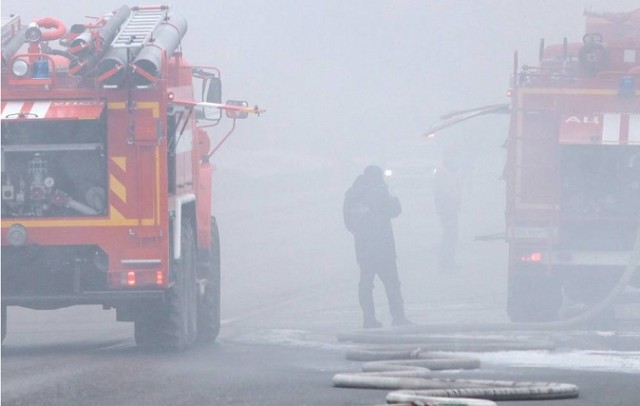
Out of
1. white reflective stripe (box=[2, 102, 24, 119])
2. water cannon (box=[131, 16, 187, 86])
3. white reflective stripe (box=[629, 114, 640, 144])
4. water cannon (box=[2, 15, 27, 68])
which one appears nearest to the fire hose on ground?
white reflective stripe (box=[629, 114, 640, 144])

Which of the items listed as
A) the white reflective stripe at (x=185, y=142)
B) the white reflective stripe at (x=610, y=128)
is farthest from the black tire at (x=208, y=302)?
the white reflective stripe at (x=610, y=128)

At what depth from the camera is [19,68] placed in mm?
9258

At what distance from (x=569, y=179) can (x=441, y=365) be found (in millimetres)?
5712

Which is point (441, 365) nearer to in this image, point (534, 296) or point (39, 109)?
point (39, 109)

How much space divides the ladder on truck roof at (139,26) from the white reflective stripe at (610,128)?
5.05 meters

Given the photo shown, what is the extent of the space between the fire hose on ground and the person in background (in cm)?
666

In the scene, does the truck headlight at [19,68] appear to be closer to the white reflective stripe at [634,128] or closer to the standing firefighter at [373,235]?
the standing firefighter at [373,235]

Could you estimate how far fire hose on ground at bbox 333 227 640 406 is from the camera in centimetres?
632

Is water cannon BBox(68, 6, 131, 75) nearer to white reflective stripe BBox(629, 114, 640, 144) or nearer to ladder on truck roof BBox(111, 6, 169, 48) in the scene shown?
ladder on truck roof BBox(111, 6, 169, 48)

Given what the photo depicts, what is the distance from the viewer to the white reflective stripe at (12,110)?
9.11 meters

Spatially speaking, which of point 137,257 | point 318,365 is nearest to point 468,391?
point 318,365

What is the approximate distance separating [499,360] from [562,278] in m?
4.43

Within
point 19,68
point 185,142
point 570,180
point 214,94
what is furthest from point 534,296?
point 19,68

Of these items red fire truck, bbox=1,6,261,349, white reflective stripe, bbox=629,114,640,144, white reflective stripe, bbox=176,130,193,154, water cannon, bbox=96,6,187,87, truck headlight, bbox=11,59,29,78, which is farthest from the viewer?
white reflective stripe, bbox=629,114,640,144
